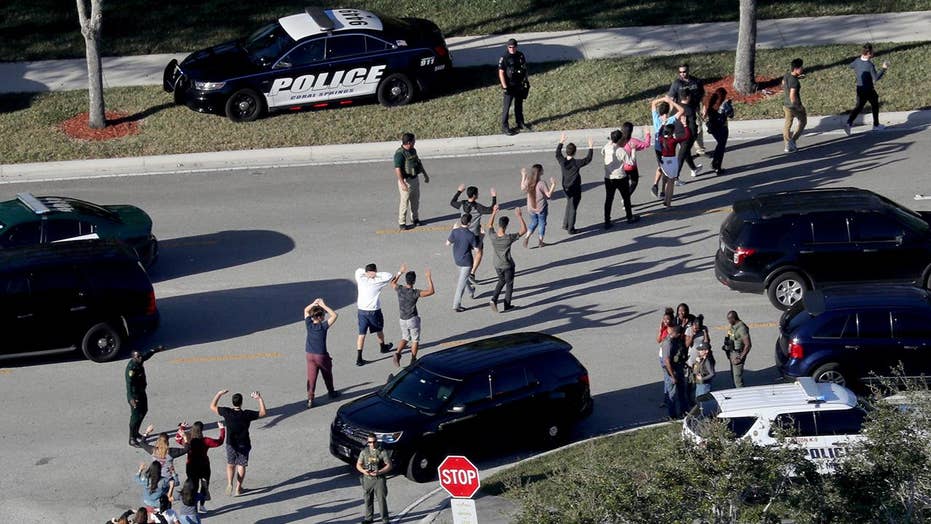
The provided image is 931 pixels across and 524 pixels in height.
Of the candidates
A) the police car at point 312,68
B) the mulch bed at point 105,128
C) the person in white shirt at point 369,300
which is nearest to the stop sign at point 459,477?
the person in white shirt at point 369,300

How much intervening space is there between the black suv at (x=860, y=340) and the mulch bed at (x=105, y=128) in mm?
16044

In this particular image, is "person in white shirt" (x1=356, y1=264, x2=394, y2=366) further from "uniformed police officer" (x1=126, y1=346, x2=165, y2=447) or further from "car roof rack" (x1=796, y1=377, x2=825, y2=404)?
"car roof rack" (x1=796, y1=377, x2=825, y2=404)

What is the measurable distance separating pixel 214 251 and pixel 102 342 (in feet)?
13.5

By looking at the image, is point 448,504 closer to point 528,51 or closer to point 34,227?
point 34,227

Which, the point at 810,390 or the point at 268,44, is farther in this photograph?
the point at 268,44

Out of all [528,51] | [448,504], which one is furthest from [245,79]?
[448,504]

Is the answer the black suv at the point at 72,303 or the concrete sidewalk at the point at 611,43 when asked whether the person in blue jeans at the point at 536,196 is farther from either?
the concrete sidewalk at the point at 611,43

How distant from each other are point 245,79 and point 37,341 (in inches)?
395

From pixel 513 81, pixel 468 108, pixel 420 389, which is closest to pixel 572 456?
pixel 420 389

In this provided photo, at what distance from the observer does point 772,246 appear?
67.2 ft

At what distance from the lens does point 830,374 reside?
58.1ft

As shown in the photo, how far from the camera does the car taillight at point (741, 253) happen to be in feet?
67.3

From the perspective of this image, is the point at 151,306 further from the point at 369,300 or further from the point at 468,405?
the point at 468,405

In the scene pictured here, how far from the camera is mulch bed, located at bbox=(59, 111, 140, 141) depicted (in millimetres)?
28500
